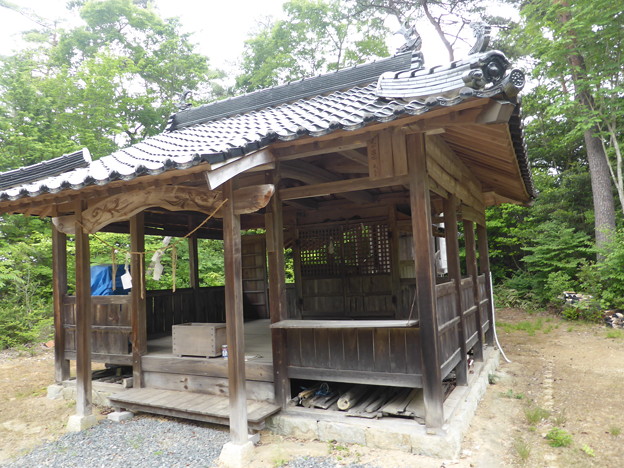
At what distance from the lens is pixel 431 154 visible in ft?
14.5

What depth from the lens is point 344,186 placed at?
4387mm

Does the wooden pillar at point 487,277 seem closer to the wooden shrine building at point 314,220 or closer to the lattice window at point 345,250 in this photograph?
the wooden shrine building at point 314,220

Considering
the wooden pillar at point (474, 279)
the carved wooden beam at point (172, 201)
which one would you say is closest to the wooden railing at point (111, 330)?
the carved wooden beam at point (172, 201)

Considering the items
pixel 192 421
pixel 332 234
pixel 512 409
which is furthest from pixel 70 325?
pixel 512 409

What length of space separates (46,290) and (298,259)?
889 cm

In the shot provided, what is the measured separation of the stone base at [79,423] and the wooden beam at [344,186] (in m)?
3.56

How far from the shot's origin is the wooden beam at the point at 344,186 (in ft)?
13.7

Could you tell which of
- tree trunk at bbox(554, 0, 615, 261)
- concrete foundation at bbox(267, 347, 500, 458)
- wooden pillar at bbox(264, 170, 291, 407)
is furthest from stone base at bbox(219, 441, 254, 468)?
tree trunk at bbox(554, 0, 615, 261)

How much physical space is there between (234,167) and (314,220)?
442cm

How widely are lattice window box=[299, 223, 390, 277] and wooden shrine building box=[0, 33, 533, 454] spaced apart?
3 cm

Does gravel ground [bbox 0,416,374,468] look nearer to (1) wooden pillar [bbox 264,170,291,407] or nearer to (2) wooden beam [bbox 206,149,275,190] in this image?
(1) wooden pillar [bbox 264,170,291,407]

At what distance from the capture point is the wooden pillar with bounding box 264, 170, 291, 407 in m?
4.56

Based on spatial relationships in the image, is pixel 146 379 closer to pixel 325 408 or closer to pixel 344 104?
pixel 325 408

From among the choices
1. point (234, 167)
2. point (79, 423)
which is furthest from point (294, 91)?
point (79, 423)
